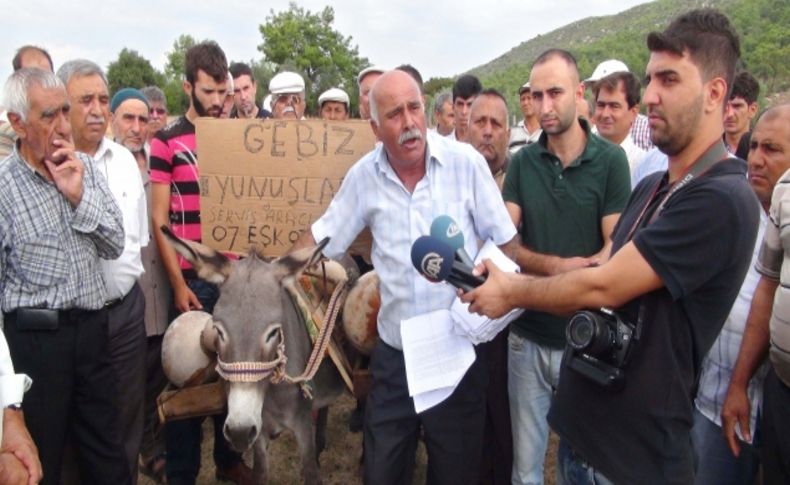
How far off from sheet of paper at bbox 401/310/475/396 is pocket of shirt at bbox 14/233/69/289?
75.2 inches

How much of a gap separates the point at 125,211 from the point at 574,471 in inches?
123

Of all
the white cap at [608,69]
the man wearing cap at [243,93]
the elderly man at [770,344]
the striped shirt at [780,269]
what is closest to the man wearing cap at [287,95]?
the man wearing cap at [243,93]

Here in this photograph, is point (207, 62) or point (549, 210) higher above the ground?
point (207, 62)

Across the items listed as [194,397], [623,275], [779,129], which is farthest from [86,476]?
[779,129]

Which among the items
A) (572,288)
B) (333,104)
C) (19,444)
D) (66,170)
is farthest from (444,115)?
(19,444)

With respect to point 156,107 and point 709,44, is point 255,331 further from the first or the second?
point 156,107

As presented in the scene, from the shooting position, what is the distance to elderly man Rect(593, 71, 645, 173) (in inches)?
219

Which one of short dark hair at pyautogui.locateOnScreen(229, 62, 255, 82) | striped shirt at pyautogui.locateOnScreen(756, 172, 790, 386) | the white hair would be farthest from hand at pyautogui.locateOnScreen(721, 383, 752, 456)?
short dark hair at pyautogui.locateOnScreen(229, 62, 255, 82)

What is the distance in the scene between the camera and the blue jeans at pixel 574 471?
96.4 inches

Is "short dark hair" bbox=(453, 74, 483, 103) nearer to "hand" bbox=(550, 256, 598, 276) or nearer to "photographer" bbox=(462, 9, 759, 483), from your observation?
"hand" bbox=(550, 256, 598, 276)

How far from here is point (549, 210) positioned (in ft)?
11.9

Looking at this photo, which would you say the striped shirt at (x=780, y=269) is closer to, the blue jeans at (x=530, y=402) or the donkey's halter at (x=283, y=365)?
the blue jeans at (x=530, y=402)

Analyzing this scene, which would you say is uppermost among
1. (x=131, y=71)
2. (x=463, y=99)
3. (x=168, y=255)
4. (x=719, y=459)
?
(x=131, y=71)

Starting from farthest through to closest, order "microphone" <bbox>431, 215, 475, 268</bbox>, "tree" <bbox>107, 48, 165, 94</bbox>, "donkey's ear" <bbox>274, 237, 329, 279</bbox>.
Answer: "tree" <bbox>107, 48, 165, 94</bbox> → "donkey's ear" <bbox>274, 237, 329, 279</bbox> → "microphone" <bbox>431, 215, 475, 268</bbox>
